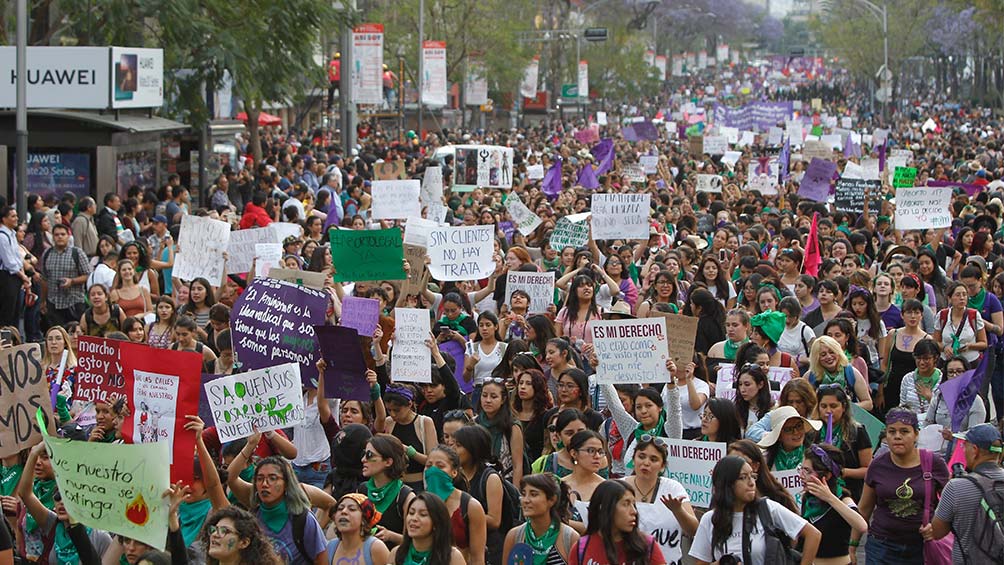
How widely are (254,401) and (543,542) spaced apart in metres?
1.90

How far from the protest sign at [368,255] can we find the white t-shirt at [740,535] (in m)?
6.41

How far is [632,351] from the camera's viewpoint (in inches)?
372

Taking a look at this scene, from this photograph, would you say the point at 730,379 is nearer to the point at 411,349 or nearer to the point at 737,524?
the point at 411,349

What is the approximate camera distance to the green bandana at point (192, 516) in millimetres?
7789

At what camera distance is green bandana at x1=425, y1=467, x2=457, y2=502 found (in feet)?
24.6

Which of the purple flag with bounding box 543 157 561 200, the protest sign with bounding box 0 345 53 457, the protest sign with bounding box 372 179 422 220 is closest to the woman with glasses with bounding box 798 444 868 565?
the protest sign with bounding box 0 345 53 457

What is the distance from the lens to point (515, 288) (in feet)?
41.6

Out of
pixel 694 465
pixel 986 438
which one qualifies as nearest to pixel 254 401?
pixel 694 465

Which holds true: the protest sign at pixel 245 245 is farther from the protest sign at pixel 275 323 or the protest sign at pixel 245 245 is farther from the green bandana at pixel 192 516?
the green bandana at pixel 192 516

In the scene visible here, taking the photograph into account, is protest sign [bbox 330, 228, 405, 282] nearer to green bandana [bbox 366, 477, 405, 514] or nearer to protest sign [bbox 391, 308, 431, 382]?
protest sign [bbox 391, 308, 431, 382]

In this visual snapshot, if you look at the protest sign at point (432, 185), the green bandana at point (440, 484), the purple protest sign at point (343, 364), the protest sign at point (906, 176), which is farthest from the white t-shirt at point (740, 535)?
the protest sign at point (906, 176)

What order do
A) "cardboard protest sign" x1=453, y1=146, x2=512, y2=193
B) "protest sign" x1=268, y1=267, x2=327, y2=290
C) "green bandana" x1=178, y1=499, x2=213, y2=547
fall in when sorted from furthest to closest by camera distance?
"cardboard protest sign" x1=453, y1=146, x2=512, y2=193 < "protest sign" x1=268, y1=267, x2=327, y2=290 < "green bandana" x1=178, y1=499, x2=213, y2=547

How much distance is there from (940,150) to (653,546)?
36.3 meters

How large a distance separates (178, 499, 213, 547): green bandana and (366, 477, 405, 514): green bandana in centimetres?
72
